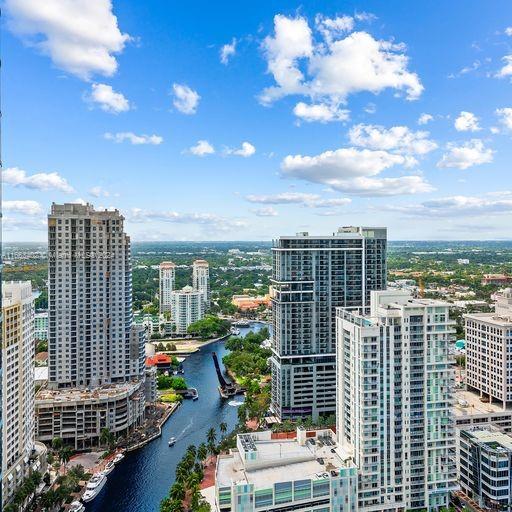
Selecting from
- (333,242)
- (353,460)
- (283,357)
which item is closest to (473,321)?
(333,242)

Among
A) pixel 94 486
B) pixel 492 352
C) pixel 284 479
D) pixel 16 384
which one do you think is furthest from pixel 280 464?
pixel 492 352

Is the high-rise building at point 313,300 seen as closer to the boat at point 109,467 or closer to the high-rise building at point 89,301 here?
the high-rise building at point 89,301

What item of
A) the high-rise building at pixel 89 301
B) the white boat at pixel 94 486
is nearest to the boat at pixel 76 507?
the white boat at pixel 94 486

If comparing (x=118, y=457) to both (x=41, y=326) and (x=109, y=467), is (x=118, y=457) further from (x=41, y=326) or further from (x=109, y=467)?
(x=41, y=326)

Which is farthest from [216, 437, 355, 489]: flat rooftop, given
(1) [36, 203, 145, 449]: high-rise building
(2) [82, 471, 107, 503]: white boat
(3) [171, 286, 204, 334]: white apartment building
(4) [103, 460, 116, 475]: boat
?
(3) [171, 286, 204, 334]: white apartment building

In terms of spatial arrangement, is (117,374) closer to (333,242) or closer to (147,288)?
(333,242)

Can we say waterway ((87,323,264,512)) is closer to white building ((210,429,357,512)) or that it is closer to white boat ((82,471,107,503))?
white boat ((82,471,107,503))
